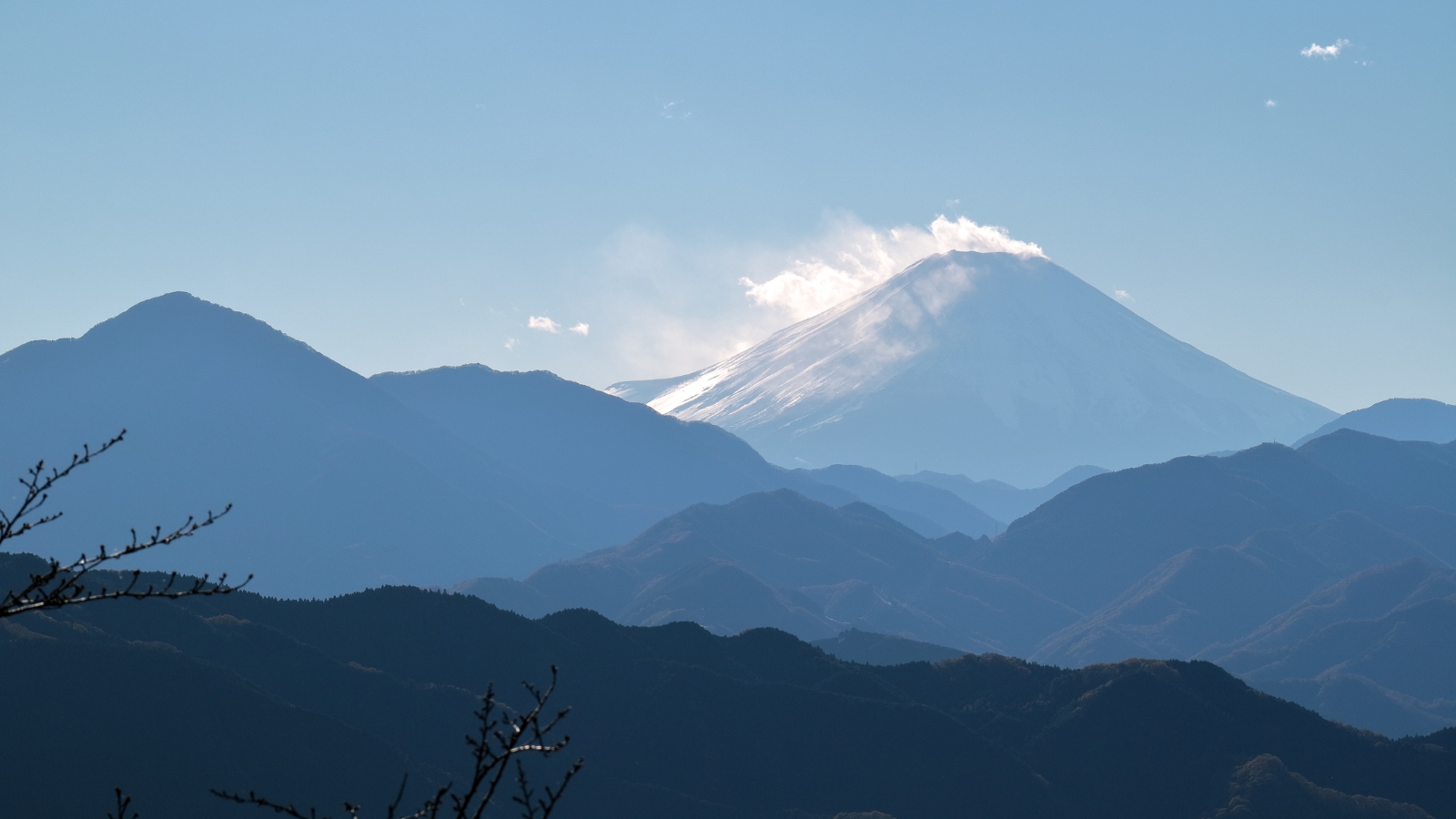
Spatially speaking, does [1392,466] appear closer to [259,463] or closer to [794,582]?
[794,582]

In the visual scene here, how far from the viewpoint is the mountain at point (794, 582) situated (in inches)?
4316

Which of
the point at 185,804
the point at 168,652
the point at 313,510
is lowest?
the point at 185,804

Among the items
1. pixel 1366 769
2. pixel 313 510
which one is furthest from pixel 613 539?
pixel 1366 769

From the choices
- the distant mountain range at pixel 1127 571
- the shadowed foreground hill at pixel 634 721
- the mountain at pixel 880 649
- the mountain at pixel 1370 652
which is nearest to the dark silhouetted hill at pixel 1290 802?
the shadowed foreground hill at pixel 634 721

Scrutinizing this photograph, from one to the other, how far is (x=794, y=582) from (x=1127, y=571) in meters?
38.4

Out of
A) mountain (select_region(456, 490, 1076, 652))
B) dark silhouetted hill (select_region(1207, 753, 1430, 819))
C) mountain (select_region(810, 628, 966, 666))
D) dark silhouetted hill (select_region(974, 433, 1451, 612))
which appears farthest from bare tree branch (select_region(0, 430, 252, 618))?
dark silhouetted hill (select_region(974, 433, 1451, 612))

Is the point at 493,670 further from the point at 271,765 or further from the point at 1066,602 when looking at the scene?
the point at 1066,602

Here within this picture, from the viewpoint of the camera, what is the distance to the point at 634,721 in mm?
50719

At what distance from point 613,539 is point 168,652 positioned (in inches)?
5007

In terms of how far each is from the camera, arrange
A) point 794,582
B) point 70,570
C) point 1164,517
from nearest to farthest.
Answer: point 70,570 → point 794,582 → point 1164,517

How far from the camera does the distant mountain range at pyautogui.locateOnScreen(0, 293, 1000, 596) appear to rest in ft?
431

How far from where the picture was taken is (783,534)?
14525cm

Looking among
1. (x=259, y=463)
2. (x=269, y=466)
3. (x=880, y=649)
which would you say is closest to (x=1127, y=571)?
(x=880, y=649)

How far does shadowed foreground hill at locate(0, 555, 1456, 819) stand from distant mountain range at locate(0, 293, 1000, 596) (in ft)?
241
